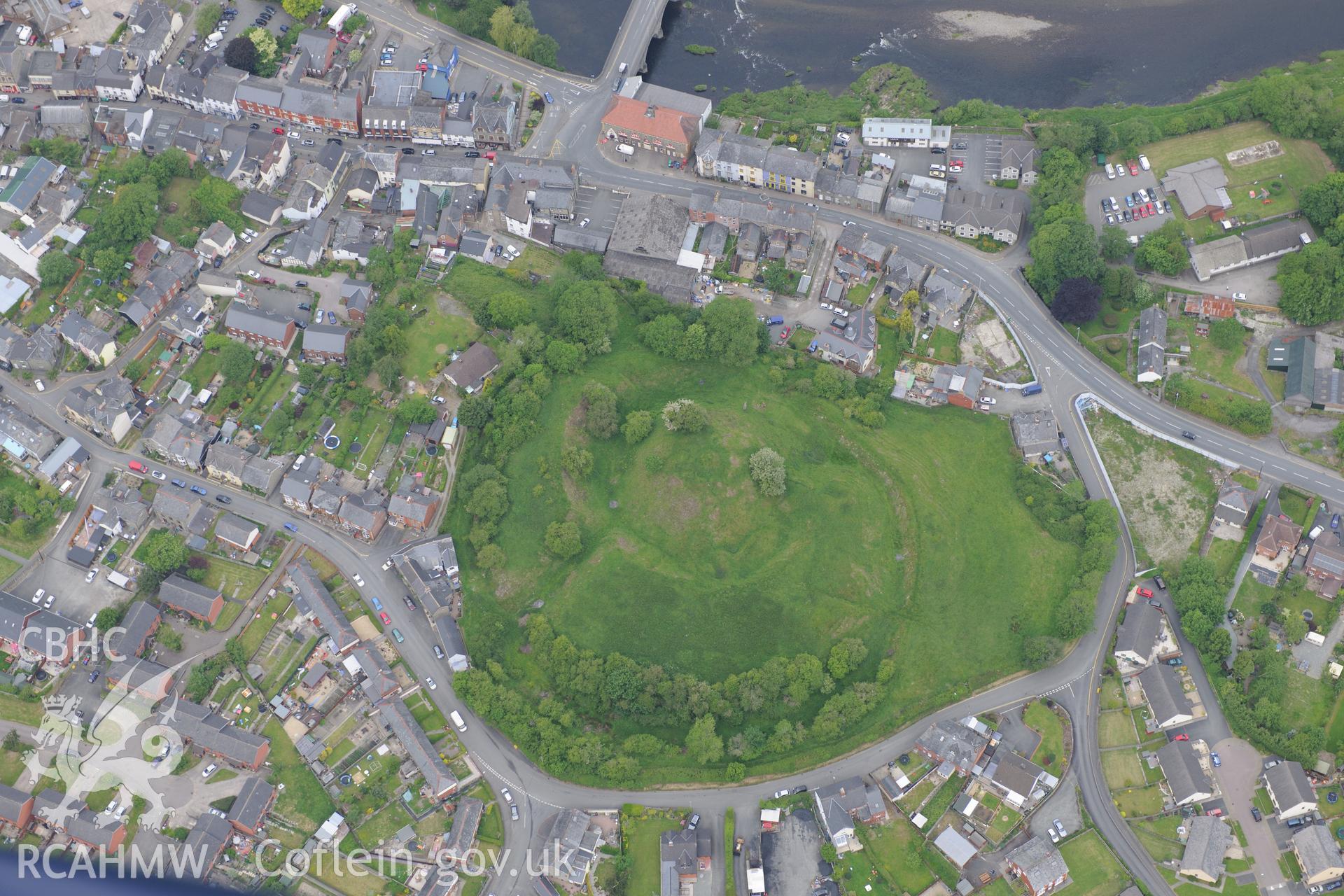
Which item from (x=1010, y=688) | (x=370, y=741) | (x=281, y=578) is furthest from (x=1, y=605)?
(x=1010, y=688)

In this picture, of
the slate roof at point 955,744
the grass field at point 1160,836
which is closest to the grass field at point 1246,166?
the slate roof at point 955,744

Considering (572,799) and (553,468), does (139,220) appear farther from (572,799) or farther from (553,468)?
(572,799)

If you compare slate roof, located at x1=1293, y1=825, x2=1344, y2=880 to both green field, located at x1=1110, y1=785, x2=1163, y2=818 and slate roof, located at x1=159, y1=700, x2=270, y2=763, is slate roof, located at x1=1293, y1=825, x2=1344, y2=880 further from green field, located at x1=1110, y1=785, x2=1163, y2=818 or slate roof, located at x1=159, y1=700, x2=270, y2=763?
slate roof, located at x1=159, y1=700, x2=270, y2=763

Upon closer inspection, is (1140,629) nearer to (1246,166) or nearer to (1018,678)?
(1018,678)

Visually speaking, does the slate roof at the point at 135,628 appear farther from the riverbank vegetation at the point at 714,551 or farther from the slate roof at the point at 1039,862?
the slate roof at the point at 1039,862

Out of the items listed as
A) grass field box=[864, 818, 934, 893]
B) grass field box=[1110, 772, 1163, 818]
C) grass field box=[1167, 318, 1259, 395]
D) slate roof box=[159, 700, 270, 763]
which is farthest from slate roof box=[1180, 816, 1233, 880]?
slate roof box=[159, 700, 270, 763]

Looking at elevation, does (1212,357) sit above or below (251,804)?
above

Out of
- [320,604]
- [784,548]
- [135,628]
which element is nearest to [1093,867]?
[784,548]
